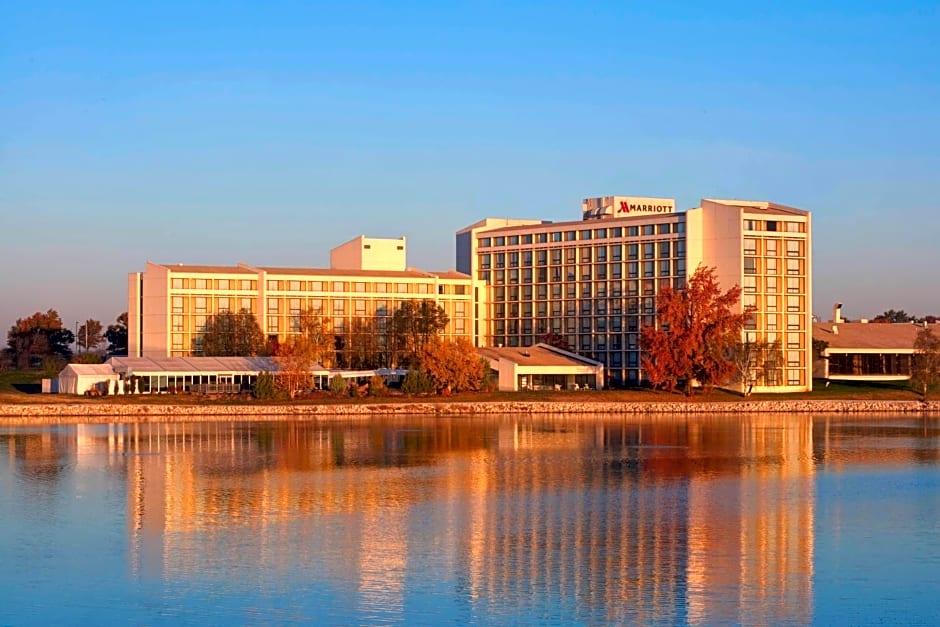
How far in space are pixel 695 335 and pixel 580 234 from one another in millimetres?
29648

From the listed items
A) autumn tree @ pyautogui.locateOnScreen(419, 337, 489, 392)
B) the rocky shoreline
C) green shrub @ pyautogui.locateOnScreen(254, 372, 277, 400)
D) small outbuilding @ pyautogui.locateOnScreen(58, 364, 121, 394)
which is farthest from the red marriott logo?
small outbuilding @ pyautogui.locateOnScreen(58, 364, 121, 394)

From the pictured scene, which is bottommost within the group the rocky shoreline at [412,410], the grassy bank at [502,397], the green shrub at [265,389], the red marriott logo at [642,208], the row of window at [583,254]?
the rocky shoreline at [412,410]

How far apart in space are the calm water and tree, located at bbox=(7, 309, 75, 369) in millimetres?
87179

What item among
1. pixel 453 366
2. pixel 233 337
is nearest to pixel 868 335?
pixel 453 366

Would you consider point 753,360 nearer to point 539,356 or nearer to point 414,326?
point 539,356

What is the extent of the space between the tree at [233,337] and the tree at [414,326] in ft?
47.5

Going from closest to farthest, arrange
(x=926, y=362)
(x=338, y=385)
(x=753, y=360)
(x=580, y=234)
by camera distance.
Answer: (x=338, y=385), (x=926, y=362), (x=753, y=360), (x=580, y=234)

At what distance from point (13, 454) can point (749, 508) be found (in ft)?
128

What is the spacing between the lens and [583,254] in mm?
144000

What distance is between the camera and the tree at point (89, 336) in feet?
570

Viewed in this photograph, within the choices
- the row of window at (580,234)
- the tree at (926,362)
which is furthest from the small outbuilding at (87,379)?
the tree at (926,362)

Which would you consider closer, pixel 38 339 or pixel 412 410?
pixel 412 410

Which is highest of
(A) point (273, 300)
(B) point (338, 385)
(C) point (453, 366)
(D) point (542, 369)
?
(A) point (273, 300)

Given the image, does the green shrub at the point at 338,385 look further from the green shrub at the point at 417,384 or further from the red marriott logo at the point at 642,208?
the red marriott logo at the point at 642,208
